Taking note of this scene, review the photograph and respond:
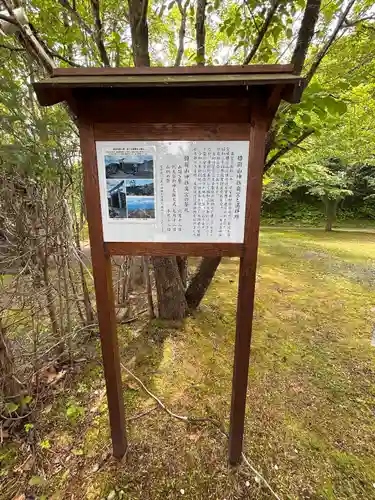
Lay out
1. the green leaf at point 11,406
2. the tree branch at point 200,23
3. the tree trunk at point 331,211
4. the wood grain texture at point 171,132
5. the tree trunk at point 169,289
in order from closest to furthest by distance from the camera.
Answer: the wood grain texture at point 171,132, the green leaf at point 11,406, the tree branch at point 200,23, the tree trunk at point 169,289, the tree trunk at point 331,211

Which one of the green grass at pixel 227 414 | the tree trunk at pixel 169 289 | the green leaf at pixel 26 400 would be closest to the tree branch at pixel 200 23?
the tree trunk at pixel 169 289

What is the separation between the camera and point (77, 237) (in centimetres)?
290

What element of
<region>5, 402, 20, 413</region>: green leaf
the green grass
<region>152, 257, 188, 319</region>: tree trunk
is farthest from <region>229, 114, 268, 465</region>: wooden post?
<region>152, 257, 188, 319</region>: tree trunk

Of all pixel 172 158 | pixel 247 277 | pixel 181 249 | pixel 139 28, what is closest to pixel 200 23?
pixel 139 28

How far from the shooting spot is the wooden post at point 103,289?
1448 mm

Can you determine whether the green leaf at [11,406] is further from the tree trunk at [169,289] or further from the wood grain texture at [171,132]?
the wood grain texture at [171,132]

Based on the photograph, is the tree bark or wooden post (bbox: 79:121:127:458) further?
the tree bark

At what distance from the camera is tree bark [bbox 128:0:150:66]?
2529 millimetres

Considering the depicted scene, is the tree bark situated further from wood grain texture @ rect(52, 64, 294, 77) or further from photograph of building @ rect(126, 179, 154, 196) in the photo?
photograph of building @ rect(126, 179, 154, 196)

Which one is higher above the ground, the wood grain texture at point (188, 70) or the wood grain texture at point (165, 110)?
the wood grain texture at point (188, 70)

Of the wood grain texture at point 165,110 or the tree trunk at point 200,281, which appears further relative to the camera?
the tree trunk at point 200,281

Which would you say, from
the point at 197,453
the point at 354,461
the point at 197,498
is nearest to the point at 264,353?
the point at 354,461

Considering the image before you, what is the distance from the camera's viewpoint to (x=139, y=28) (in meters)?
2.65

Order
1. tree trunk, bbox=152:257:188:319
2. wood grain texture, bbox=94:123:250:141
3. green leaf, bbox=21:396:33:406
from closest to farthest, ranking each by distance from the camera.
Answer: wood grain texture, bbox=94:123:250:141
green leaf, bbox=21:396:33:406
tree trunk, bbox=152:257:188:319
